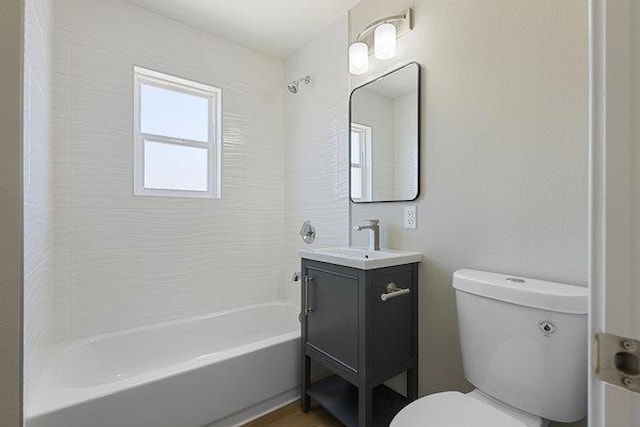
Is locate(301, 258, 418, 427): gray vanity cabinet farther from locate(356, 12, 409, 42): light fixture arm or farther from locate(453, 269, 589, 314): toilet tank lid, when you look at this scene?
locate(356, 12, 409, 42): light fixture arm

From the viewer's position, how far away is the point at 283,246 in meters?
2.65

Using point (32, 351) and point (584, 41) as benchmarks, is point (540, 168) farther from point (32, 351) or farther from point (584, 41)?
point (32, 351)

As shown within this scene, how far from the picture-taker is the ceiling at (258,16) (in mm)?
1922

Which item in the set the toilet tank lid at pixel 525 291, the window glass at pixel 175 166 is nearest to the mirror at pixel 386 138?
the toilet tank lid at pixel 525 291

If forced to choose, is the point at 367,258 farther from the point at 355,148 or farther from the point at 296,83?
the point at 296,83

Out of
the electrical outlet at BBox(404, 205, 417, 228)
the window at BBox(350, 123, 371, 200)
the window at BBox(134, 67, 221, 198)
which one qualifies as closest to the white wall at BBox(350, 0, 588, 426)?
the electrical outlet at BBox(404, 205, 417, 228)

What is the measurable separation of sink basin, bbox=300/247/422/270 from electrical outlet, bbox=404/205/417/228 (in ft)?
0.50

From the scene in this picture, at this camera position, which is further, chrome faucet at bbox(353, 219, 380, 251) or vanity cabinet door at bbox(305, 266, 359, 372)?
chrome faucet at bbox(353, 219, 380, 251)

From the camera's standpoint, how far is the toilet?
95 cm

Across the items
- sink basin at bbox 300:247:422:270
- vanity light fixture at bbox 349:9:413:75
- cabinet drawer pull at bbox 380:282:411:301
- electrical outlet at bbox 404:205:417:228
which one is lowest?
Result: cabinet drawer pull at bbox 380:282:411:301

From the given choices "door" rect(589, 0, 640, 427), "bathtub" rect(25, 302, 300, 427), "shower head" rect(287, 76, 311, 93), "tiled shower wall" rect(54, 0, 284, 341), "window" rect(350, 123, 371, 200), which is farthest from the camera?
"shower head" rect(287, 76, 311, 93)

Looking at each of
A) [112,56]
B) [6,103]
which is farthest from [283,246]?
[6,103]

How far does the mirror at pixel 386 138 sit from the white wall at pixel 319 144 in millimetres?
107

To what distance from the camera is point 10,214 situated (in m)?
0.57
